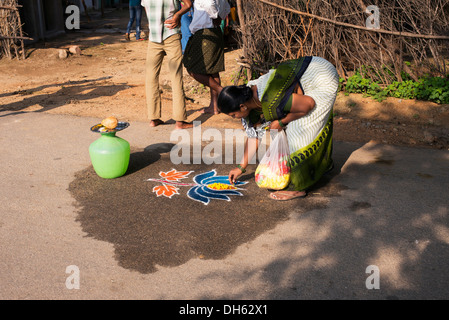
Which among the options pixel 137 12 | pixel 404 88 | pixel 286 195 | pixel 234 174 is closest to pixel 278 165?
pixel 286 195

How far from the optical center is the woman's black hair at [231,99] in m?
3.59

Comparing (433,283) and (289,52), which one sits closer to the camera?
(433,283)

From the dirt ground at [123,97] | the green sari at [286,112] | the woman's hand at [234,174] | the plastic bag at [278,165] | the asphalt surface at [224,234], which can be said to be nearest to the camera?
the asphalt surface at [224,234]

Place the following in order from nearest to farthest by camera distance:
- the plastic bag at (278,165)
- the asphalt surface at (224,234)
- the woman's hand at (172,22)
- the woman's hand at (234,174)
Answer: the asphalt surface at (224,234) → the plastic bag at (278,165) → the woman's hand at (234,174) → the woman's hand at (172,22)

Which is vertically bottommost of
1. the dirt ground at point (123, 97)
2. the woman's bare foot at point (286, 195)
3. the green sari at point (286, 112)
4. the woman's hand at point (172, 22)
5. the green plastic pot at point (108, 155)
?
the dirt ground at point (123, 97)

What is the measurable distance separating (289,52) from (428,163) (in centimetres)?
284

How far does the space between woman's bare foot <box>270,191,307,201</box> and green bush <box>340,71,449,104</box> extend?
2.87 meters

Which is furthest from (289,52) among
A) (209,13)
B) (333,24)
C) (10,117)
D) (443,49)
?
(10,117)

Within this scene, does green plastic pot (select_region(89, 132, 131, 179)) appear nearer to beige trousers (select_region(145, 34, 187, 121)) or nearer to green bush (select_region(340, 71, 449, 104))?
beige trousers (select_region(145, 34, 187, 121))

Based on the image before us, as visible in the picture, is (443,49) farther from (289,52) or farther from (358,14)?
(289,52)

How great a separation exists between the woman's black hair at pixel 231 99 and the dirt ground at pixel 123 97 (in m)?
2.32

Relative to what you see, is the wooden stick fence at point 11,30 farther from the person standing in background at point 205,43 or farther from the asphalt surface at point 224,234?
the asphalt surface at point 224,234

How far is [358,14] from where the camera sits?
6293 mm

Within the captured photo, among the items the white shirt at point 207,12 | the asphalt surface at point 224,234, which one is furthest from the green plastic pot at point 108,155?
the white shirt at point 207,12
